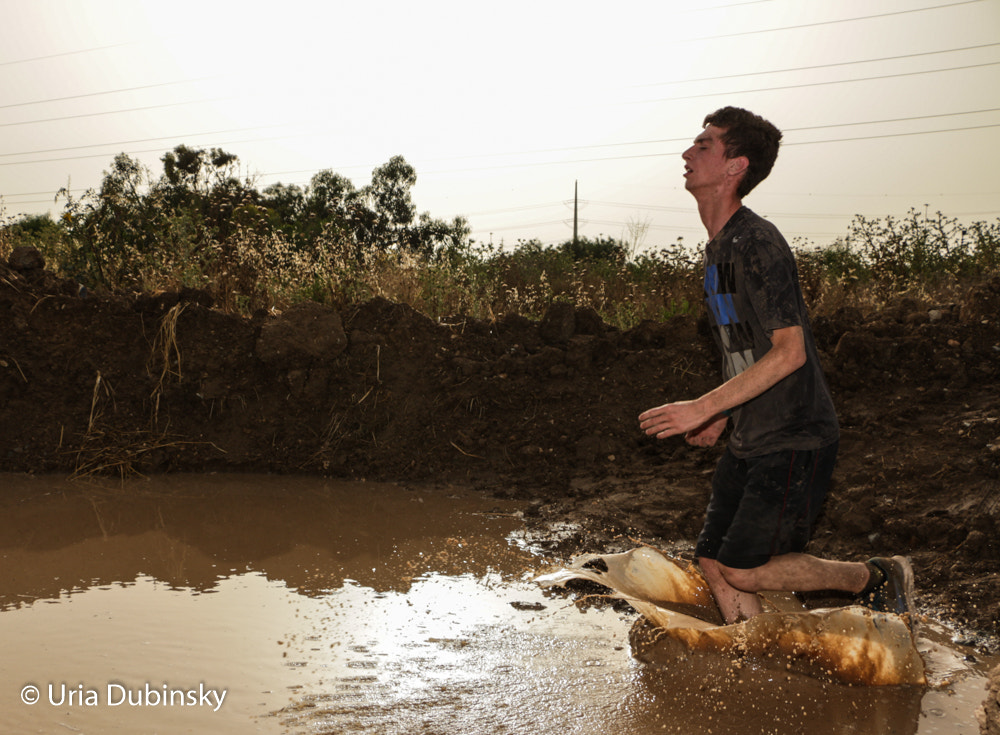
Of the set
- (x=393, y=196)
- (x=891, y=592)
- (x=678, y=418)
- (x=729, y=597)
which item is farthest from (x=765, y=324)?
(x=393, y=196)

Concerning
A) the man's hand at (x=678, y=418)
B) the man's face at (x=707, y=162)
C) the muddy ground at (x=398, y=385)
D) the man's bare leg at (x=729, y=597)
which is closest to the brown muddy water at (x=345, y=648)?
the man's bare leg at (x=729, y=597)

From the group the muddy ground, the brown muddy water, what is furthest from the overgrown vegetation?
the brown muddy water

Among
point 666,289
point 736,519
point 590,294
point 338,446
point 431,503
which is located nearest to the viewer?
point 736,519

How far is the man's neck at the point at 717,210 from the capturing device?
2695 millimetres

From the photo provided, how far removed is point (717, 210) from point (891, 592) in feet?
5.17

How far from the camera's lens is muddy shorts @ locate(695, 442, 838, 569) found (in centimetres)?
252

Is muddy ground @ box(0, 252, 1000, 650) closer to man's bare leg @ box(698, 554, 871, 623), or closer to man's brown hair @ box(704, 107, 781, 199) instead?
man's bare leg @ box(698, 554, 871, 623)

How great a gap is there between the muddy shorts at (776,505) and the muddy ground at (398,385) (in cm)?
274

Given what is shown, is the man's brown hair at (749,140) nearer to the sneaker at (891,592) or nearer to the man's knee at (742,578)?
the man's knee at (742,578)

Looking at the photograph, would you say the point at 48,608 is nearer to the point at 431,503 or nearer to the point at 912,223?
the point at 431,503

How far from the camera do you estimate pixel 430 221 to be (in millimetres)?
23266

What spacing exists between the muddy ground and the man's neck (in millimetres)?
2964

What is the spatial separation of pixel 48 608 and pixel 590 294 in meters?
8.00

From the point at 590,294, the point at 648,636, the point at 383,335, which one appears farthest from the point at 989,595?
the point at 590,294
